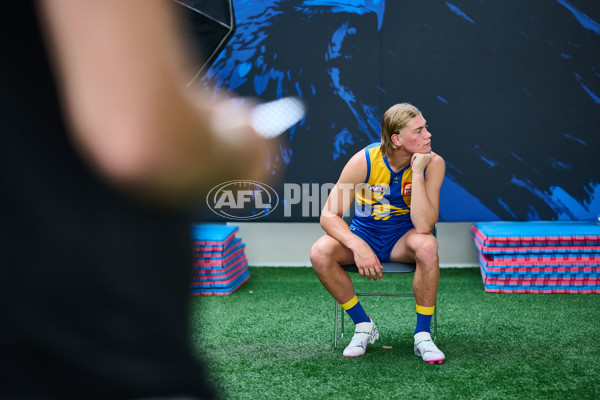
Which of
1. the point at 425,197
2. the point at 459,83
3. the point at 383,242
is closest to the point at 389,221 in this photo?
the point at 383,242

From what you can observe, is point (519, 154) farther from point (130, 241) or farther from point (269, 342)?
point (130, 241)

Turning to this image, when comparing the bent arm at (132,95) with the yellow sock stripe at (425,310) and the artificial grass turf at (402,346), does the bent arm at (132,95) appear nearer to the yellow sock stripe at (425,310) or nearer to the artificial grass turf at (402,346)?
the artificial grass turf at (402,346)

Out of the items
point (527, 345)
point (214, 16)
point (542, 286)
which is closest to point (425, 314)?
point (527, 345)

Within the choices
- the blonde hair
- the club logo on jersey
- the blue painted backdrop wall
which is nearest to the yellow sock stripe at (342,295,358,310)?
the club logo on jersey

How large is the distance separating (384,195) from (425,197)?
0.80ft

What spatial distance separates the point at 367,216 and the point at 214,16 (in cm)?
270

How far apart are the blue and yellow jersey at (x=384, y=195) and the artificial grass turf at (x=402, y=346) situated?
2.11 ft

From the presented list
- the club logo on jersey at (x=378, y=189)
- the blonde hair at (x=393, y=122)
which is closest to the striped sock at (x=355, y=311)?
the club logo on jersey at (x=378, y=189)

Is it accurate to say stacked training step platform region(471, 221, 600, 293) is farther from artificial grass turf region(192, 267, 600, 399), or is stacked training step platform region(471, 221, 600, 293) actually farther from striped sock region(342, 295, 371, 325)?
striped sock region(342, 295, 371, 325)

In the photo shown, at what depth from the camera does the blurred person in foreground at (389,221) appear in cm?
300

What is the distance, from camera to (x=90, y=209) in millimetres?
484

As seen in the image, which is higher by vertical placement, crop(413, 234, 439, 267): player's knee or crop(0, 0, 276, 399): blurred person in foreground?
crop(0, 0, 276, 399): blurred person in foreground

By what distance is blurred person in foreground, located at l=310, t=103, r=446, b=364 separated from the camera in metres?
3.00

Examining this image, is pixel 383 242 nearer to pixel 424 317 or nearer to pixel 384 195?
pixel 384 195
